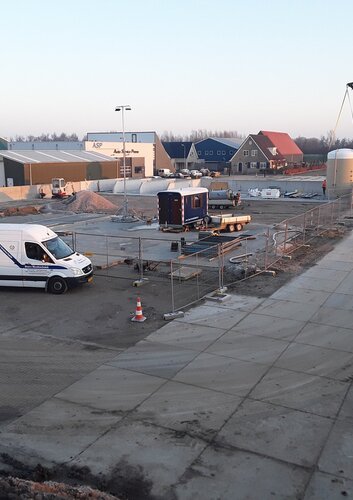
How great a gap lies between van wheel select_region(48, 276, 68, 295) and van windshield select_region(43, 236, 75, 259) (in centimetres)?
77

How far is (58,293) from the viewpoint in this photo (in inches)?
669

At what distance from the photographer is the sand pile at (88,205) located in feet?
140

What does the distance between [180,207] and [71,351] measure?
61.3ft

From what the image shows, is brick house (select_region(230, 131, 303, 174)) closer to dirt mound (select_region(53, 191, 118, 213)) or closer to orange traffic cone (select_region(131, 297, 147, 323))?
dirt mound (select_region(53, 191, 118, 213))

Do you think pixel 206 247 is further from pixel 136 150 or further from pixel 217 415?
pixel 136 150

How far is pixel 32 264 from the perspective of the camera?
16922mm

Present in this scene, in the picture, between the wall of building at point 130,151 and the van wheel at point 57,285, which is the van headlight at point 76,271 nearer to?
the van wheel at point 57,285

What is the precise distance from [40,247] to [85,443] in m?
9.76

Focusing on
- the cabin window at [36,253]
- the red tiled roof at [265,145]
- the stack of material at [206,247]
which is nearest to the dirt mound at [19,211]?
the stack of material at [206,247]

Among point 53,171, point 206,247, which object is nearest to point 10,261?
point 206,247

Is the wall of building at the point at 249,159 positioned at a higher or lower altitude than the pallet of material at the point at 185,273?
higher

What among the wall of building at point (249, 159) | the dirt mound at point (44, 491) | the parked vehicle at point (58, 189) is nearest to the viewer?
the dirt mound at point (44, 491)

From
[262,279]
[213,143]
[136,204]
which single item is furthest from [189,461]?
[213,143]

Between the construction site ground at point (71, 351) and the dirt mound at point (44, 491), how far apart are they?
69mm
